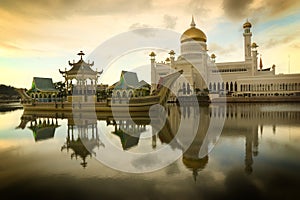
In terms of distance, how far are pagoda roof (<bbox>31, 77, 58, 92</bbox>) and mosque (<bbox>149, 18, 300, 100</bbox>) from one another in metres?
18.1

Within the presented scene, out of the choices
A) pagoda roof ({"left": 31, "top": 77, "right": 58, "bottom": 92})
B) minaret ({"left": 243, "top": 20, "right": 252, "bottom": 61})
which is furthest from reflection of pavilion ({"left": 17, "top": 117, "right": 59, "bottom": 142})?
minaret ({"left": 243, "top": 20, "right": 252, "bottom": 61})

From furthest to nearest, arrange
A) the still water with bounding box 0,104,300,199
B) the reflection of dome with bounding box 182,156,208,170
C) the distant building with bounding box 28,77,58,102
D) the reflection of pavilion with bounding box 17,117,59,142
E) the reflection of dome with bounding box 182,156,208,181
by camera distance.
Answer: the distant building with bounding box 28,77,58,102
the reflection of pavilion with bounding box 17,117,59,142
the reflection of dome with bounding box 182,156,208,170
the reflection of dome with bounding box 182,156,208,181
the still water with bounding box 0,104,300,199

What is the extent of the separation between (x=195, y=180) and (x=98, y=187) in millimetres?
2019

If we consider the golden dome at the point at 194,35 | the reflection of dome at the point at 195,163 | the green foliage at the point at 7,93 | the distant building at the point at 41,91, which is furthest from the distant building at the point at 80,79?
the green foliage at the point at 7,93

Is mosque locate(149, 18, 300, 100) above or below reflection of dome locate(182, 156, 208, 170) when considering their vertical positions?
above

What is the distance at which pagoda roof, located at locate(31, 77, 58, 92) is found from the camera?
30.1m

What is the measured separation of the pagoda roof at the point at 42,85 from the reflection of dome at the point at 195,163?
2746 centimetres

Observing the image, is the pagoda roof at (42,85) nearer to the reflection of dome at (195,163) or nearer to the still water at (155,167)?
the still water at (155,167)

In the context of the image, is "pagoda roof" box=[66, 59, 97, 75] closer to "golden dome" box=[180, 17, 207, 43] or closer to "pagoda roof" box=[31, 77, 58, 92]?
"pagoda roof" box=[31, 77, 58, 92]

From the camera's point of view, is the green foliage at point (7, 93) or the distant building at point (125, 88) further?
the green foliage at point (7, 93)

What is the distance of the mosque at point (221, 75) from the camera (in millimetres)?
38188

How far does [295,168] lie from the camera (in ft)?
19.1

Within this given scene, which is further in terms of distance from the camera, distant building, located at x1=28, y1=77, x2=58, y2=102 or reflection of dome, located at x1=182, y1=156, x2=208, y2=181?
distant building, located at x1=28, y1=77, x2=58, y2=102

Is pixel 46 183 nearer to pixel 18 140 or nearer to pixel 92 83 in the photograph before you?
pixel 18 140
